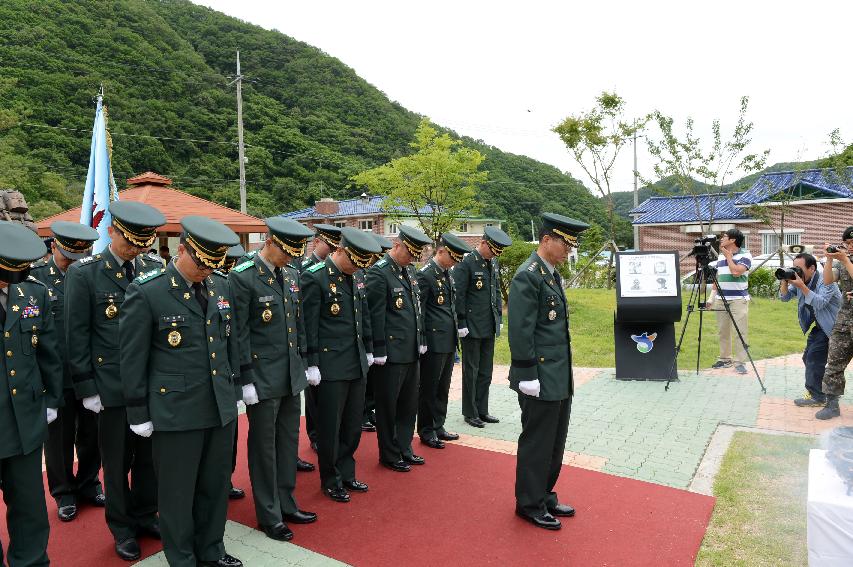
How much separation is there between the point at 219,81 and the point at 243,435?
4417cm

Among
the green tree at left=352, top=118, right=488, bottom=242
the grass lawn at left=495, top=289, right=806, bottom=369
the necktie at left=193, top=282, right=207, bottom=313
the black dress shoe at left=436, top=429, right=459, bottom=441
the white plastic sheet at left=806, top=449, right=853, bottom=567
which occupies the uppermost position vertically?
the green tree at left=352, top=118, right=488, bottom=242

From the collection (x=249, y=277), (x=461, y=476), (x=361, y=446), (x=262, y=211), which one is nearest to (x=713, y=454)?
(x=461, y=476)

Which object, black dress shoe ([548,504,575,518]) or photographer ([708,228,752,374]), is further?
photographer ([708,228,752,374])

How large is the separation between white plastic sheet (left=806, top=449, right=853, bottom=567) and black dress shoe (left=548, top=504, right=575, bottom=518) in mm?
1339

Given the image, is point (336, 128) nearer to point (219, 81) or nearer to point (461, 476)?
point (219, 81)

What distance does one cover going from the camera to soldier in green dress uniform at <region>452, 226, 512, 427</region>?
5910 mm

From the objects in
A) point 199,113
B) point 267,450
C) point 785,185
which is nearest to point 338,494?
point 267,450

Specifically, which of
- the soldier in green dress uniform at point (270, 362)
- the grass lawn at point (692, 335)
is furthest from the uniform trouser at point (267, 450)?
the grass lawn at point (692, 335)

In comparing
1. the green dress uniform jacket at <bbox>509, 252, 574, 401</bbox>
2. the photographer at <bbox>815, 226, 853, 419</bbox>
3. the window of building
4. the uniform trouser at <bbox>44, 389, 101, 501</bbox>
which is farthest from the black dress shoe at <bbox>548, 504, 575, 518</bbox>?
the window of building

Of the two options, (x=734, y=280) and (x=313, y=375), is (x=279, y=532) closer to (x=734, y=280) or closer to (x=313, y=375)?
(x=313, y=375)

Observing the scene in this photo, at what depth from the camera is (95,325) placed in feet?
12.0

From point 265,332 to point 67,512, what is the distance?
1.85 m

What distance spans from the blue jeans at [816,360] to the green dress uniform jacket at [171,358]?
19.9 feet

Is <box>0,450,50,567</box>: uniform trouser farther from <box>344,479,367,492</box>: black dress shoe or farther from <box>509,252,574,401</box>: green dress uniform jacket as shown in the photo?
<box>509,252,574,401</box>: green dress uniform jacket
